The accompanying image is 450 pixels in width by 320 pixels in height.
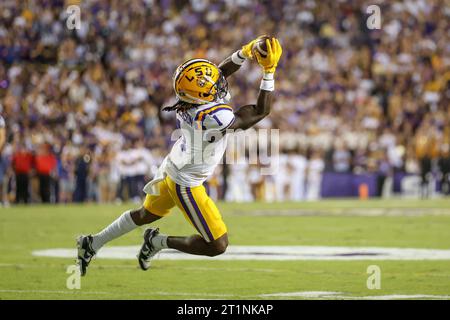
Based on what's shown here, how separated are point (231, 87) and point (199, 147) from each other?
47.9ft

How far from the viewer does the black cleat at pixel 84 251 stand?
7.12 m

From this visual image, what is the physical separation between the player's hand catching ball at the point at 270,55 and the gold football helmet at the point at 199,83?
33 cm

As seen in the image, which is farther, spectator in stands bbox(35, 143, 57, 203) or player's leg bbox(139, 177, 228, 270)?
spectator in stands bbox(35, 143, 57, 203)

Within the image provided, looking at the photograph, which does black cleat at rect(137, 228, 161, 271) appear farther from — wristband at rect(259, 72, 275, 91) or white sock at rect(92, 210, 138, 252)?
wristband at rect(259, 72, 275, 91)

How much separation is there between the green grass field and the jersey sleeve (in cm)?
113

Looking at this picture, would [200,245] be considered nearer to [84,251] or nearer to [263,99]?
[84,251]

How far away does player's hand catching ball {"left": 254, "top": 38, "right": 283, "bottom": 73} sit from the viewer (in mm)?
6387

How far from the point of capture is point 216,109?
255 inches

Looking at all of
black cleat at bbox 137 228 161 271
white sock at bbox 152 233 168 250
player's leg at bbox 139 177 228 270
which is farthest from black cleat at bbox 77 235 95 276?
player's leg at bbox 139 177 228 270

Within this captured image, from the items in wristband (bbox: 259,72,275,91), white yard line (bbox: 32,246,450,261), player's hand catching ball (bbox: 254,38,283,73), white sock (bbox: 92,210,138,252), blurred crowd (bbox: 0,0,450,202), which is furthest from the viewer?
blurred crowd (bbox: 0,0,450,202)

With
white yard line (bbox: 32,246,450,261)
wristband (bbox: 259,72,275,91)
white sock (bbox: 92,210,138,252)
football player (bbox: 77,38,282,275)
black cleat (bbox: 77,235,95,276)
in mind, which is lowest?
white yard line (bbox: 32,246,450,261)

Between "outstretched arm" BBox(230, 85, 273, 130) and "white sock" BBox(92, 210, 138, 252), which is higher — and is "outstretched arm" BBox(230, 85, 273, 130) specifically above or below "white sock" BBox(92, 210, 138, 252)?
above
